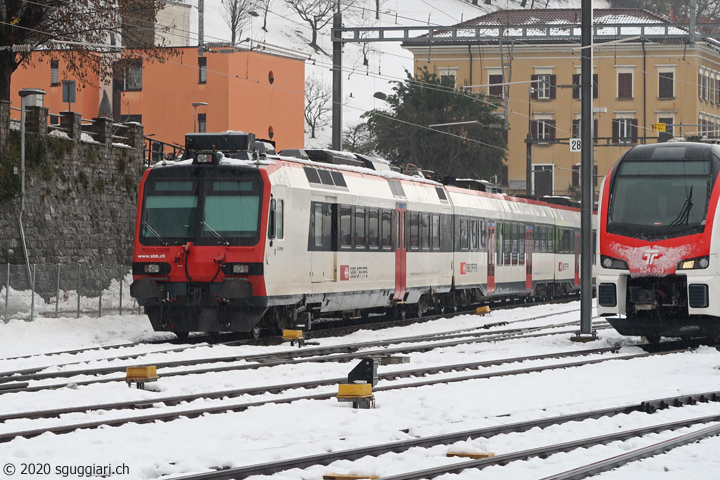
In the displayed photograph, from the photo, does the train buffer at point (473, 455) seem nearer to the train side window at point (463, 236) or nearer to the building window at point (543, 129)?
the train side window at point (463, 236)

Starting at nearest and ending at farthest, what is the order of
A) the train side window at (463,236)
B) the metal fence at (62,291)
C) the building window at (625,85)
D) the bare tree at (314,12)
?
the metal fence at (62,291) → the train side window at (463,236) → the building window at (625,85) → the bare tree at (314,12)

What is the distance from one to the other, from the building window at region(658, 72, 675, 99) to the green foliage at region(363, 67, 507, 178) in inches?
702

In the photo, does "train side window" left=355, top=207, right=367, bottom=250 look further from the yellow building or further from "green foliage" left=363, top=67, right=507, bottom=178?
the yellow building

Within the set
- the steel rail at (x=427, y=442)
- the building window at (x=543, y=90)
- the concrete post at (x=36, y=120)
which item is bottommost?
the steel rail at (x=427, y=442)

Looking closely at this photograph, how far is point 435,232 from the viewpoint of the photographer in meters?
30.0

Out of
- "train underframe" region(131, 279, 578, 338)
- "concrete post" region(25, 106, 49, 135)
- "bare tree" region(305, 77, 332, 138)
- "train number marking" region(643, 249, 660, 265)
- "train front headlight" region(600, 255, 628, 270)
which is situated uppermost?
"bare tree" region(305, 77, 332, 138)

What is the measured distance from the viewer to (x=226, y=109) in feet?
207

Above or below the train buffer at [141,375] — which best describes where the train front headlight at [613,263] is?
above

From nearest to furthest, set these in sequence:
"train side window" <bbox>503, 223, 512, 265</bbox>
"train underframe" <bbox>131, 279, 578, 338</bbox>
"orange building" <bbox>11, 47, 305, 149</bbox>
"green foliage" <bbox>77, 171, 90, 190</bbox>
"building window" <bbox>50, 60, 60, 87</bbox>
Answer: "train underframe" <bbox>131, 279, 578, 338</bbox>, "green foliage" <bbox>77, 171, 90, 190</bbox>, "train side window" <bbox>503, 223, 512, 265</bbox>, "orange building" <bbox>11, 47, 305, 149</bbox>, "building window" <bbox>50, 60, 60, 87</bbox>

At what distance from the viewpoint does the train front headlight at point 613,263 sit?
2044 cm

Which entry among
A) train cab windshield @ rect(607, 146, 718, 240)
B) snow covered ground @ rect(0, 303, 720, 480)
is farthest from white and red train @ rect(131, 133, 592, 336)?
train cab windshield @ rect(607, 146, 718, 240)

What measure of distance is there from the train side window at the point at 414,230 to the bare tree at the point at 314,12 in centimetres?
11407

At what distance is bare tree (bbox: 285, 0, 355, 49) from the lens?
468 feet

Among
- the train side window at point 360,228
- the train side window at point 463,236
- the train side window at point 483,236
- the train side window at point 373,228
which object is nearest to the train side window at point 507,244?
the train side window at point 483,236
